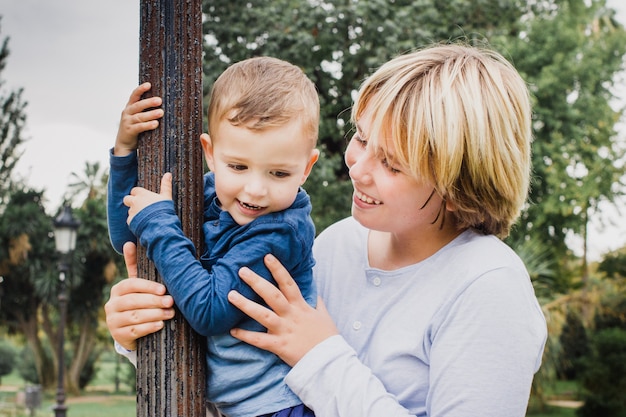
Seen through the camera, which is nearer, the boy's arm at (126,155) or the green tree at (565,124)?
the boy's arm at (126,155)

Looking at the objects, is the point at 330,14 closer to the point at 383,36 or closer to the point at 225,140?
the point at 383,36

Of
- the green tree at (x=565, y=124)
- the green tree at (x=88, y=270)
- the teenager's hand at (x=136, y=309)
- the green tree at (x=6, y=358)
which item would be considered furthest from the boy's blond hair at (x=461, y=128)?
the green tree at (x=6, y=358)

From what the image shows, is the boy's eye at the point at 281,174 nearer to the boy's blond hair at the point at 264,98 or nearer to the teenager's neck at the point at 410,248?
the boy's blond hair at the point at 264,98

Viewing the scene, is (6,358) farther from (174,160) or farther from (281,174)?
(281,174)

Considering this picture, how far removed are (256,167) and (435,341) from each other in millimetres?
644

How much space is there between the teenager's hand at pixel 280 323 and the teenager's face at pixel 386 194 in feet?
0.93

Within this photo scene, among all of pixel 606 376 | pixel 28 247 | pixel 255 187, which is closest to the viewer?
pixel 255 187

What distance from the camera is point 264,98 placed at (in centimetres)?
196

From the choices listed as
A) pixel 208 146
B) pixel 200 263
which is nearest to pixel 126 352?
pixel 200 263

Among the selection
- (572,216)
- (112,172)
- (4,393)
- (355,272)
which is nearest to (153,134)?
(112,172)

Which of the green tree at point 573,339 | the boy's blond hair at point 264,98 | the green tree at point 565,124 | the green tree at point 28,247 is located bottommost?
the green tree at point 573,339

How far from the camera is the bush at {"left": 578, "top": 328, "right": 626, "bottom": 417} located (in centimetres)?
1504

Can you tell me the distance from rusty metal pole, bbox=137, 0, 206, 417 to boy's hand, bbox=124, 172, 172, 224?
3 centimetres

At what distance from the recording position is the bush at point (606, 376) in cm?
1504
